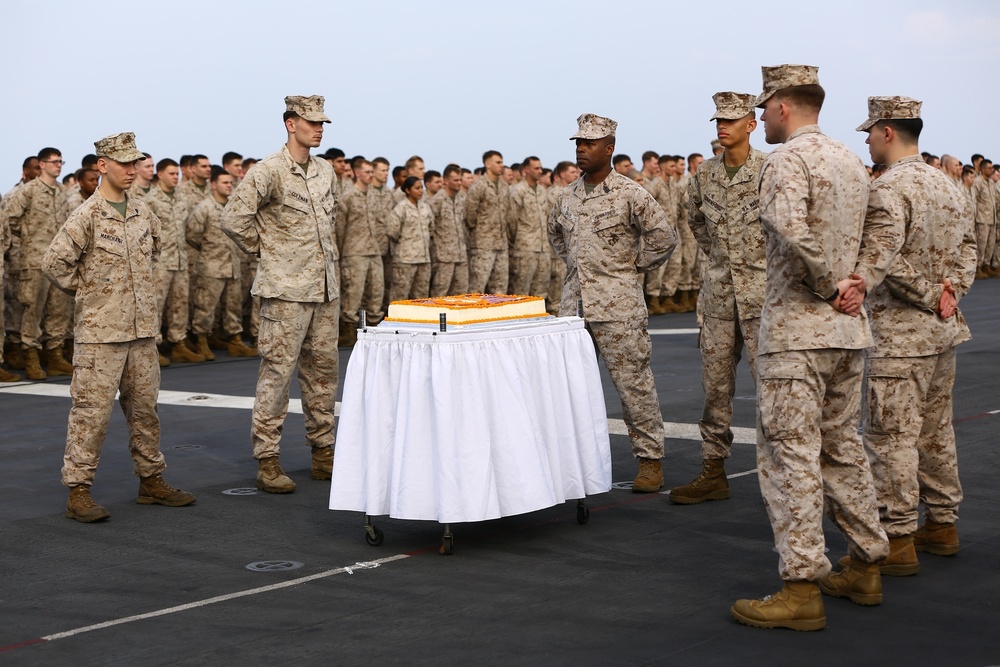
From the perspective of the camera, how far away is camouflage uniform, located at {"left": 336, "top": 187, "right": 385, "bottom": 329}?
15312 millimetres

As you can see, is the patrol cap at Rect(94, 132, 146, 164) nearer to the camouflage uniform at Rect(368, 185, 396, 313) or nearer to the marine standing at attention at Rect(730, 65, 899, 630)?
the marine standing at attention at Rect(730, 65, 899, 630)

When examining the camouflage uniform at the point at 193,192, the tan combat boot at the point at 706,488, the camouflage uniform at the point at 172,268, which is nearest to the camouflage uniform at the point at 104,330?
the tan combat boot at the point at 706,488

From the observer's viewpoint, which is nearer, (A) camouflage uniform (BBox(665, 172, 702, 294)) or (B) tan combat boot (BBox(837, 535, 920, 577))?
(B) tan combat boot (BBox(837, 535, 920, 577))

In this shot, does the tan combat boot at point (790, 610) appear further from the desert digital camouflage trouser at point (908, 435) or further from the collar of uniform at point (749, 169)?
the collar of uniform at point (749, 169)

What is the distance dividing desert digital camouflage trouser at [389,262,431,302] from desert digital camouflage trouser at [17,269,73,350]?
438 cm

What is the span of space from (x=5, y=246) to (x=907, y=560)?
9852 mm

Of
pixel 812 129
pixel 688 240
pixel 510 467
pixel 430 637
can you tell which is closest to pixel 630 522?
pixel 510 467

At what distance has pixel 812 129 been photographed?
15.4ft

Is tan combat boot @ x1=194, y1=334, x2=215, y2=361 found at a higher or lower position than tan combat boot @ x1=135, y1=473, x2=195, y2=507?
higher

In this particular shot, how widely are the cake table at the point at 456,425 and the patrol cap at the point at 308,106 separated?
1.93 meters

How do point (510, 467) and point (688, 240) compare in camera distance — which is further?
point (688, 240)

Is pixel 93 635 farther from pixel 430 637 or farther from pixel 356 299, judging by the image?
pixel 356 299

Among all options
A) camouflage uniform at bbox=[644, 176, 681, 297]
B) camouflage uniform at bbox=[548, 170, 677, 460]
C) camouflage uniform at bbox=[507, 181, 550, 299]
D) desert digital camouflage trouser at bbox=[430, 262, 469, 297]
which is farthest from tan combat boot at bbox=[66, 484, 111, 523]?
camouflage uniform at bbox=[644, 176, 681, 297]

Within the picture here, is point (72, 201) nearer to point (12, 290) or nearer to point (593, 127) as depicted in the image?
point (12, 290)
